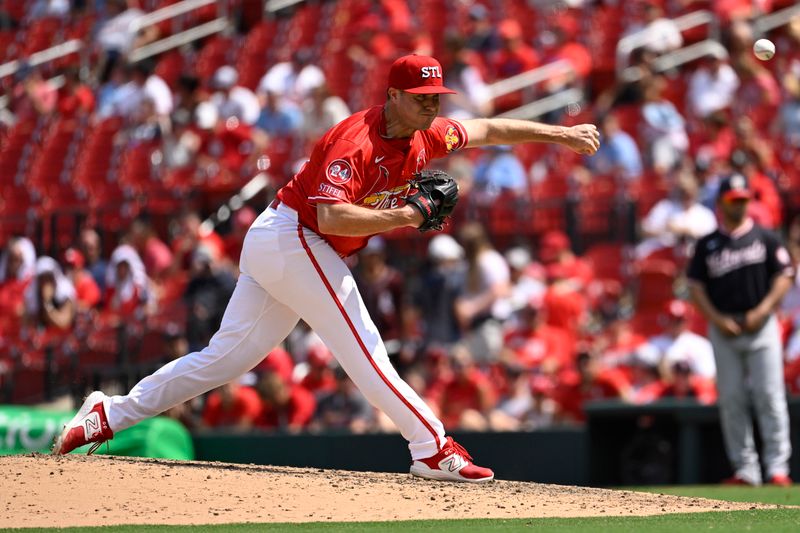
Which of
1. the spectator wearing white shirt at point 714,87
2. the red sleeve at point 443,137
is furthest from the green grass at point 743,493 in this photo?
the spectator wearing white shirt at point 714,87

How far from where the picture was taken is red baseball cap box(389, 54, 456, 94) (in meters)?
6.12

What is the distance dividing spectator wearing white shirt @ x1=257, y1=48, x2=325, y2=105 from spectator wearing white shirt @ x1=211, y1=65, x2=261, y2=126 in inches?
7.8

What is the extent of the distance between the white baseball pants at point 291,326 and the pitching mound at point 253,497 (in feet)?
1.11

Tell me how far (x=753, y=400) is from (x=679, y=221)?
308 cm

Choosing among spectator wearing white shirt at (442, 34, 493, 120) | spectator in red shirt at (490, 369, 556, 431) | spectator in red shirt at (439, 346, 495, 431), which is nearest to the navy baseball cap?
spectator in red shirt at (490, 369, 556, 431)

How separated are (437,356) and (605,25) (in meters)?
6.42

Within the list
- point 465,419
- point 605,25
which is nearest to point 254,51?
point 605,25

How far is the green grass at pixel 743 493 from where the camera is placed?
7.36 metres

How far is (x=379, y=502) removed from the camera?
19.8ft

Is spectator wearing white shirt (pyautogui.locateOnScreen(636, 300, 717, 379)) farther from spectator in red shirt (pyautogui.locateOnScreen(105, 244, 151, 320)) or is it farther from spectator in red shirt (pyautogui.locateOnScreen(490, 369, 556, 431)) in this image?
spectator in red shirt (pyautogui.locateOnScreen(105, 244, 151, 320))

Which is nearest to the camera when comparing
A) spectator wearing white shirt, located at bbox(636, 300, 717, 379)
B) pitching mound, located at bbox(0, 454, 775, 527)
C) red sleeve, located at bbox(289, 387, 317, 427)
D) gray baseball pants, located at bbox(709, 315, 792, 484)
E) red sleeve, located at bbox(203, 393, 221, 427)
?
pitching mound, located at bbox(0, 454, 775, 527)

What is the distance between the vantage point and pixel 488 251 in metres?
12.0

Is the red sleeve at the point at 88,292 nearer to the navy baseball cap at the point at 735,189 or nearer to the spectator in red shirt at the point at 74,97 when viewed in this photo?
the spectator in red shirt at the point at 74,97

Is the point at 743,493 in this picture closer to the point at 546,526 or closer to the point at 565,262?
the point at 546,526
